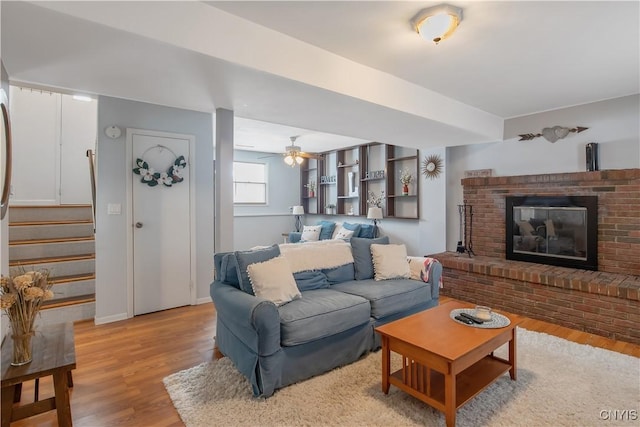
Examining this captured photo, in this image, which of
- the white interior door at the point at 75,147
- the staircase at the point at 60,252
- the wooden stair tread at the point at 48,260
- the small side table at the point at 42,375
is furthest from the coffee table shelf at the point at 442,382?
the white interior door at the point at 75,147

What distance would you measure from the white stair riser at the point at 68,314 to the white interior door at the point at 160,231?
0.44 m

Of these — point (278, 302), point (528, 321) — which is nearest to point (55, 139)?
point (278, 302)

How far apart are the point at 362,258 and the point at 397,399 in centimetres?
154

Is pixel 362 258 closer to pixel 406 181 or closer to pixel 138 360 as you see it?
pixel 138 360

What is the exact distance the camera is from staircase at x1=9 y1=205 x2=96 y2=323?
348cm

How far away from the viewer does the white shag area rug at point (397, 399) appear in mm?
1902

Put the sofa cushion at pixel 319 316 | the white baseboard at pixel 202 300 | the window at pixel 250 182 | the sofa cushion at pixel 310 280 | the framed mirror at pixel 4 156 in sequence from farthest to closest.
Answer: the window at pixel 250 182 → the white baseboard at pixel 202 300 → the sofa cushion at pixel 310 280 → the sofa cushion at pixel 319 316 → the framed mirror at pixel 4 156

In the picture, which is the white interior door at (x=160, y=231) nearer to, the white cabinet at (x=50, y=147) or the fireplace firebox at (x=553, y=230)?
the white cabinet at (x=50, y=147)

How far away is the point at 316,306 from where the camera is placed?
2439mm

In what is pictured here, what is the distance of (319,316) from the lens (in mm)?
2355

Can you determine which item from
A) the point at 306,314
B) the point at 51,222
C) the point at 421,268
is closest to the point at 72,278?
the point at 51,222

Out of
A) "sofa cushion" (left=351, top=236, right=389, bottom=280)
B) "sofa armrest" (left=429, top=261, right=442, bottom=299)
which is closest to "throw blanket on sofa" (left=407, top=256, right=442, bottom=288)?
"sofa armrest" (left=429, top=261, right=442, bottom=299)

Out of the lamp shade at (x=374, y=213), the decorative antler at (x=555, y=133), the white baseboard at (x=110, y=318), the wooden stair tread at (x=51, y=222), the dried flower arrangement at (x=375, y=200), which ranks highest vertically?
the decorative antler at (x=555, y=133)

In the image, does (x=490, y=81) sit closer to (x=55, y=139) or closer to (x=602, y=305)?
(x=602, y=305)
